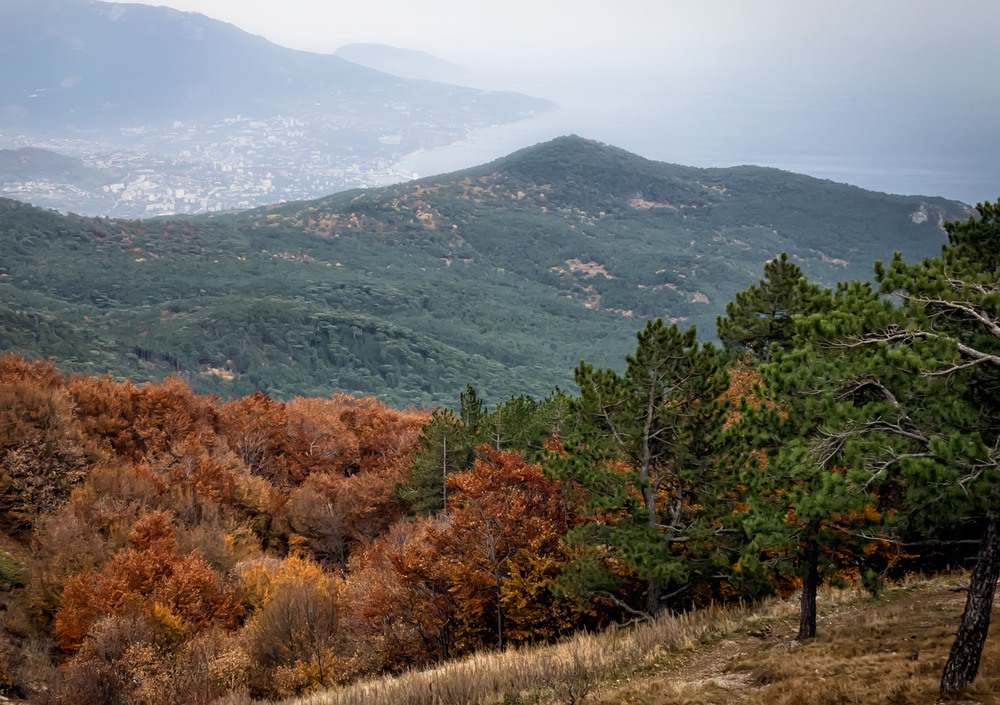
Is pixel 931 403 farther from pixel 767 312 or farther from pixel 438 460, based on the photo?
pixel 438 460

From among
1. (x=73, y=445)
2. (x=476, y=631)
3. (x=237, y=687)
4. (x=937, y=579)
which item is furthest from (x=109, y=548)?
(x=937, y=579)

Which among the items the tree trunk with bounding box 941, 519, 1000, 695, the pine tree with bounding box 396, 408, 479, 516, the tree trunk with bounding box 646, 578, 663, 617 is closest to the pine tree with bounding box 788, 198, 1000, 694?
the tree trunk with bounding box 941, 519, 1000, 695

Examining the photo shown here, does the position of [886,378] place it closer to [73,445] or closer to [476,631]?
[476,631]

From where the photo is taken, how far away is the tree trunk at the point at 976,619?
8227mm

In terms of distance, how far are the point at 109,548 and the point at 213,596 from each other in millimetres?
5835

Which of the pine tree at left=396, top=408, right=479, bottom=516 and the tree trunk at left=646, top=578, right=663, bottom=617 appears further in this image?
the pine tree at left=396, top=408, right=479, bottom=516

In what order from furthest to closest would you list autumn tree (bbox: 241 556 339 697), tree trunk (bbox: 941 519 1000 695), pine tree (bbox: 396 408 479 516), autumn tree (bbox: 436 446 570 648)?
pine tree (bbox: 396 408 479 516)
autumn tree (bbox: 436 446 570 648)
autumn tree (bbox: 241 556 339 697)
tree trunk (bbox: 941 519 1000 695)

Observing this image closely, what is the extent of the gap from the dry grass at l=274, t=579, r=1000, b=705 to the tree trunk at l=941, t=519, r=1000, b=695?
8.2 inches

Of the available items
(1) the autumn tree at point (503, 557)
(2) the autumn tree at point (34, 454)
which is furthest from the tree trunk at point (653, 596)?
(2) the autumn tree at point (34, 454)

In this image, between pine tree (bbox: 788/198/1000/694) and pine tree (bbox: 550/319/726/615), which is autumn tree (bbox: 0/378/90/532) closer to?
pine tree (bbox: 550/319/726/615)

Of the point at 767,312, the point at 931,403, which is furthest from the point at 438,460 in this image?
the point at 931,403

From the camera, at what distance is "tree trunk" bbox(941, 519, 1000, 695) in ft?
27.0

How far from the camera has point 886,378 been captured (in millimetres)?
8867

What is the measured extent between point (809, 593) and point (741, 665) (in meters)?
2.15
